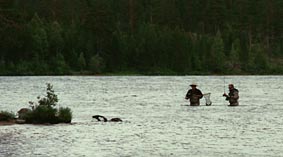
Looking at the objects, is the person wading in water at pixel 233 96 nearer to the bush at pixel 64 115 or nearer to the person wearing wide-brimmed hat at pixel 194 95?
the person wearing wide-brimmed hat at pixel 194 95

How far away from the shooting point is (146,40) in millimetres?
160125

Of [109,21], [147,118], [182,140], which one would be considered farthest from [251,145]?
[109,21]

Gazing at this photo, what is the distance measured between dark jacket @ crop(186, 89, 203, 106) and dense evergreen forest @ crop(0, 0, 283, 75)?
74306 millimetres

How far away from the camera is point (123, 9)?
190 m

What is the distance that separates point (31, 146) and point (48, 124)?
948 centimetres

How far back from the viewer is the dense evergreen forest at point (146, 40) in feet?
493

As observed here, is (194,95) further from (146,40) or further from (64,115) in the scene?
(146,40)

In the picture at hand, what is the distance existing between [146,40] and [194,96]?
10188cm

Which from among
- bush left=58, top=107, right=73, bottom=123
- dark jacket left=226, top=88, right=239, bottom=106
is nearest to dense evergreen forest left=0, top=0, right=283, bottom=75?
dark jacket left=226, top=88, right=239, bottom=106

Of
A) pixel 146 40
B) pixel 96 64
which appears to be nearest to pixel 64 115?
pixel 96 64

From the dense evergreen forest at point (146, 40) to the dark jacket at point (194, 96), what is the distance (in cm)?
7431

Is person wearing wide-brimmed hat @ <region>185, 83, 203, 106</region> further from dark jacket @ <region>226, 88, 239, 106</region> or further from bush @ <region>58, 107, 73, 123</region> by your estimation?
bush @ <region>58, 107, 73, 123</region>

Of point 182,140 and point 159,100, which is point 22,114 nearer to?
point 182,140

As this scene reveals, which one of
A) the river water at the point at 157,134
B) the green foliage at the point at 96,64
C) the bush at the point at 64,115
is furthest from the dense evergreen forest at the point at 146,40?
the bush at the point at 64,115
